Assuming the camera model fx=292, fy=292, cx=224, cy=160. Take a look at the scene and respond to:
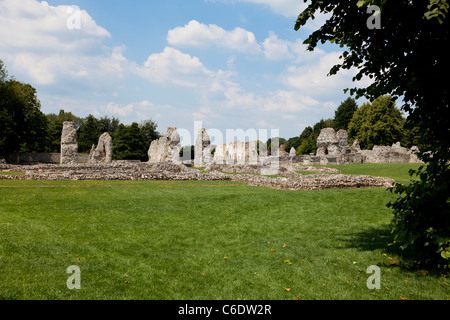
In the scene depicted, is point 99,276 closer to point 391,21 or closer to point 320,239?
point 320,239

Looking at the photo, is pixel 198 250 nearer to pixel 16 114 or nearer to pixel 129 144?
pixel 16 114

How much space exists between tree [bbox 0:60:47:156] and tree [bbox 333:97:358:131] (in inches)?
2348

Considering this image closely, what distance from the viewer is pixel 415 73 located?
15.1 feet

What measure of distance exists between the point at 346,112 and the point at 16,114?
62.6 meters

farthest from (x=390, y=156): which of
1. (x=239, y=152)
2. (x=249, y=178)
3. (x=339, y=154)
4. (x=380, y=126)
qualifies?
(x=249, y=178)

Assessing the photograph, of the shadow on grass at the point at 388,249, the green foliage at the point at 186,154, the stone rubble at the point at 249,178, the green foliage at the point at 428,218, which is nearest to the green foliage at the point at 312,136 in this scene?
the green foliage at the point at 186,154

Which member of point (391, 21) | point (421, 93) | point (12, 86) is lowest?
point (421, 93)

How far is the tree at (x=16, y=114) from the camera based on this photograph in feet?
114

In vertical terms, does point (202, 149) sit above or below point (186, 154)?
above

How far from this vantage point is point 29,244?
6504 mm

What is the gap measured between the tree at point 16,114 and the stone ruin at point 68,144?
32.0 ft

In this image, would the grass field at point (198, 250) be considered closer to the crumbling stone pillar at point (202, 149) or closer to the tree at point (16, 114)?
the crumbling stone pillar at point (202, 149)
